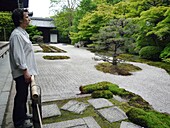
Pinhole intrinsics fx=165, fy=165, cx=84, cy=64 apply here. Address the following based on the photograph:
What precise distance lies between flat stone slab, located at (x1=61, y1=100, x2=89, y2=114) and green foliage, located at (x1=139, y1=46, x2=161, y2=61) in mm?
8012

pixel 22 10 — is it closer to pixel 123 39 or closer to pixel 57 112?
pixel 57 112

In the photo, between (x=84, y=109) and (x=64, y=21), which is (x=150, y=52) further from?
(x=64, y=21)

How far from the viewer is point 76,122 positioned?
2.40m

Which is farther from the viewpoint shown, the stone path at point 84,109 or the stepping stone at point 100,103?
the stepping stone at point 100,103

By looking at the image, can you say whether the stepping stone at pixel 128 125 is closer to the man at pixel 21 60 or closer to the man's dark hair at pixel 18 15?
the man at pixel 21 60

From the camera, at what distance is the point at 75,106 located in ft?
9.64

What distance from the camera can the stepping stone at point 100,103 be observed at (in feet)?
9.63

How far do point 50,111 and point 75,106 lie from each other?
46 centimetres

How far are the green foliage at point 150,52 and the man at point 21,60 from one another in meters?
9.16

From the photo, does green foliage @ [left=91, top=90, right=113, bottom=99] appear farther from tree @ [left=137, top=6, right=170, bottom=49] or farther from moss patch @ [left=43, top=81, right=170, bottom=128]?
tree @ [left=137, top=6, right=170, bottom=49]

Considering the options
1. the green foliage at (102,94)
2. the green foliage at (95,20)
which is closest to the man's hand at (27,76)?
the green foliage at (102,94)

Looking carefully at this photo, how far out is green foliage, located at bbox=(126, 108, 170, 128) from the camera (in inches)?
90.3

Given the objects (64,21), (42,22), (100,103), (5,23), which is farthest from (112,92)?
(42,22)

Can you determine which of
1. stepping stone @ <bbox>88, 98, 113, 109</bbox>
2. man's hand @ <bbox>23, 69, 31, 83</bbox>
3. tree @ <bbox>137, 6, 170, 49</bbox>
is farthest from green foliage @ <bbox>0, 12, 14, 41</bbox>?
man's hand @ <bbox>23, 69, 31, 83</bbox>
